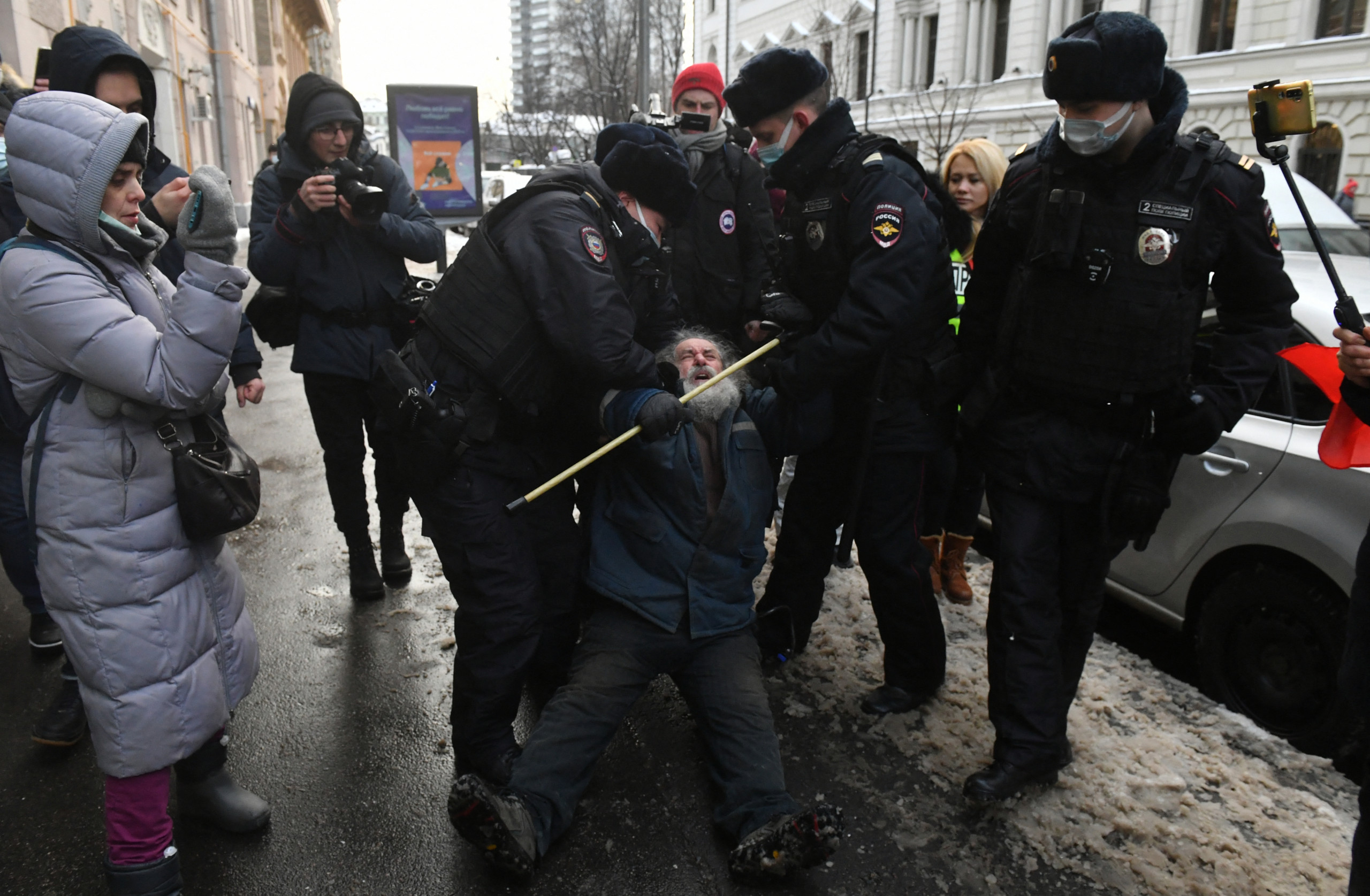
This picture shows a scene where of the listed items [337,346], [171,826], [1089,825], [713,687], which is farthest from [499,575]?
[1089,825]

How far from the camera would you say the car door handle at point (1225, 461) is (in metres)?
3.29

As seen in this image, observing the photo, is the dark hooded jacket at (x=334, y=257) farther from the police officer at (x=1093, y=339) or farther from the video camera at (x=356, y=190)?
the police officer at (x=1093, y=339)

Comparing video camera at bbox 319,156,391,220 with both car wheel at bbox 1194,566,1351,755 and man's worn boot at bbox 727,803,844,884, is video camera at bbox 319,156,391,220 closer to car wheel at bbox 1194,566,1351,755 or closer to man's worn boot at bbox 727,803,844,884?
man's worn boot at bbox 727,803,844,884

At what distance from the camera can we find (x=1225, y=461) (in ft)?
11.0

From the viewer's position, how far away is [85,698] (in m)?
2.28

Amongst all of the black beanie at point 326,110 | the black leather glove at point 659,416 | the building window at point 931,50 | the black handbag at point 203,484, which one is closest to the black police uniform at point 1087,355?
the black leather glove at point 659,416

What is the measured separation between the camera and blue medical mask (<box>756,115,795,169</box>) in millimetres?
3100

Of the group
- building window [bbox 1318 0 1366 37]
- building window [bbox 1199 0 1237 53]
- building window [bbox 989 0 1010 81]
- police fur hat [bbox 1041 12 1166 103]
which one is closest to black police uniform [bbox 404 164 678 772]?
police fur hat [bbox 1041 12 1166 103]

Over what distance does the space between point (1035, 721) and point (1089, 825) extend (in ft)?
0.98

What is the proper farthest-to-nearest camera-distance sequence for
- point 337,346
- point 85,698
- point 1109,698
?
1. point 337,346
2. point 1109,698
3. point 85,698

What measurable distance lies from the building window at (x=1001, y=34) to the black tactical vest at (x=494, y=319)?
3426cm

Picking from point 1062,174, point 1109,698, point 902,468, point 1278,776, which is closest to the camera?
point 1062,174

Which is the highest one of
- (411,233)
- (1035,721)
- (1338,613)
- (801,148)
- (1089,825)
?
(801,148)

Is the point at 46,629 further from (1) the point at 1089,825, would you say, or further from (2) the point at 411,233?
(1) the point at 1089,825
